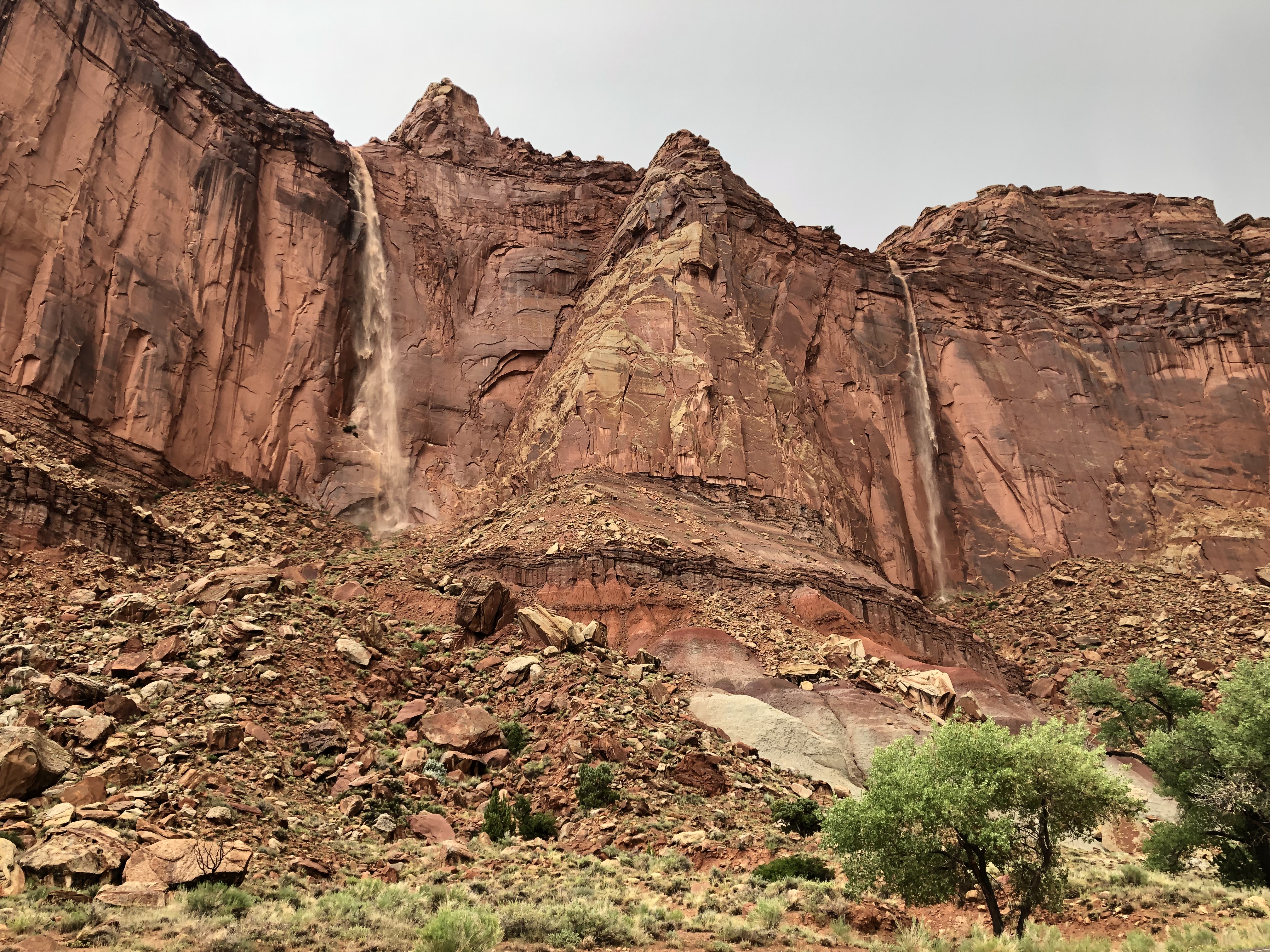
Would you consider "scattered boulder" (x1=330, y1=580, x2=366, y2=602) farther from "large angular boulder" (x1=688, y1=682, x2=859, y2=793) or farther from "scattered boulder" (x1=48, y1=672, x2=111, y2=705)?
"scattered boulder" (x1=48, y1=672, x2=111, y2=705)

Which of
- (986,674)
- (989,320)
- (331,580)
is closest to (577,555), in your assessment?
(331,580)

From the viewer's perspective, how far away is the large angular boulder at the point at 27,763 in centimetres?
1495

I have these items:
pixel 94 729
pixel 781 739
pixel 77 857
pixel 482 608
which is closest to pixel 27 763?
pixel 94 729

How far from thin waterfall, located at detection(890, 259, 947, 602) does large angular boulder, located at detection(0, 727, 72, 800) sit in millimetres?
46379

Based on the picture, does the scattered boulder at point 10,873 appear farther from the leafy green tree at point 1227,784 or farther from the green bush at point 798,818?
the leafy green tree at point 1227,784

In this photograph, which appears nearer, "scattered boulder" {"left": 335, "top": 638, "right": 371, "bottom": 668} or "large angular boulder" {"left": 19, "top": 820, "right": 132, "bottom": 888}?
"large angular boulder" {"left": 19, "top": 820, "right": 132, "bottom": 888}

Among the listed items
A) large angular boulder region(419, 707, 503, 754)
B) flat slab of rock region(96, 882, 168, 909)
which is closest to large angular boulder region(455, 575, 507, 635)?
large angular boulder region(419, 707, 503, 754)

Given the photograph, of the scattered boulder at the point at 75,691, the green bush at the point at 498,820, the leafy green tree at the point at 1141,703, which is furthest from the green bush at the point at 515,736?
the leafy green tree at the point at 1141,703

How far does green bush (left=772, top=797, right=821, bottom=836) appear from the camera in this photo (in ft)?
65.6

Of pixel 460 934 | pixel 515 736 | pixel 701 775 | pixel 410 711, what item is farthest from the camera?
pixel 410 711

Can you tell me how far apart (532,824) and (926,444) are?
152ft

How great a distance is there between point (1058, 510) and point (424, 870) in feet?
163

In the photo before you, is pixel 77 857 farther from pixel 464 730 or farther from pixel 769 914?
pixel 464 730

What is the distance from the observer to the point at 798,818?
2006 centimetres
